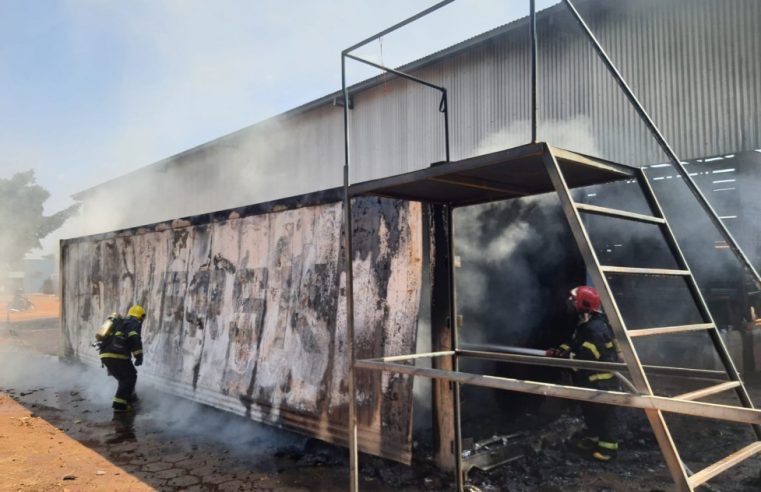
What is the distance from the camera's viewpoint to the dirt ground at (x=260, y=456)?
4.23m

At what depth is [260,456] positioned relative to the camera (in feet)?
16.1

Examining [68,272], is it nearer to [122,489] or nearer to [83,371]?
[83,371]

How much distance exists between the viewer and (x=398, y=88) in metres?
10.8

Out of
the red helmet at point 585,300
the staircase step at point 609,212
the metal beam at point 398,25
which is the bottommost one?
the red helmet at point 585,300

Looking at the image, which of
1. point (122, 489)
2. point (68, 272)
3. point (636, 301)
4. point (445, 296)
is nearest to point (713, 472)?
point (445, 296)

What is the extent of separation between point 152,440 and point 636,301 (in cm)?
966

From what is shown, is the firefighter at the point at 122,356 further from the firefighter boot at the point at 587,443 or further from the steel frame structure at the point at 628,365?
the firefighter boot at the point at 587,443

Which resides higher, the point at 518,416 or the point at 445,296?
the point at 445,296

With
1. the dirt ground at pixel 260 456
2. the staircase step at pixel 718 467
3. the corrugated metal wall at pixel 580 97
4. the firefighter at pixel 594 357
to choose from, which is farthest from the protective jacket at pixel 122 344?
the staircase step at pixel 718 467

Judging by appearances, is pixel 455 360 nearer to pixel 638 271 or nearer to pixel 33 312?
pixel 638 271

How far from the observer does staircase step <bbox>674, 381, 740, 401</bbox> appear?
2.20 meters

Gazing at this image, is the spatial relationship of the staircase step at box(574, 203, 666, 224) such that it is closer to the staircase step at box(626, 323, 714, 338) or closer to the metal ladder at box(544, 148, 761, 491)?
the metal ladder at box(544, 148, 761, 491)

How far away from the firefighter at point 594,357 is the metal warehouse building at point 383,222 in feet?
6.41

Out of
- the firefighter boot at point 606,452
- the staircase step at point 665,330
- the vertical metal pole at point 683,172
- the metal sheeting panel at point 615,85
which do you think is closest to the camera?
the staircase step at point 665,330
